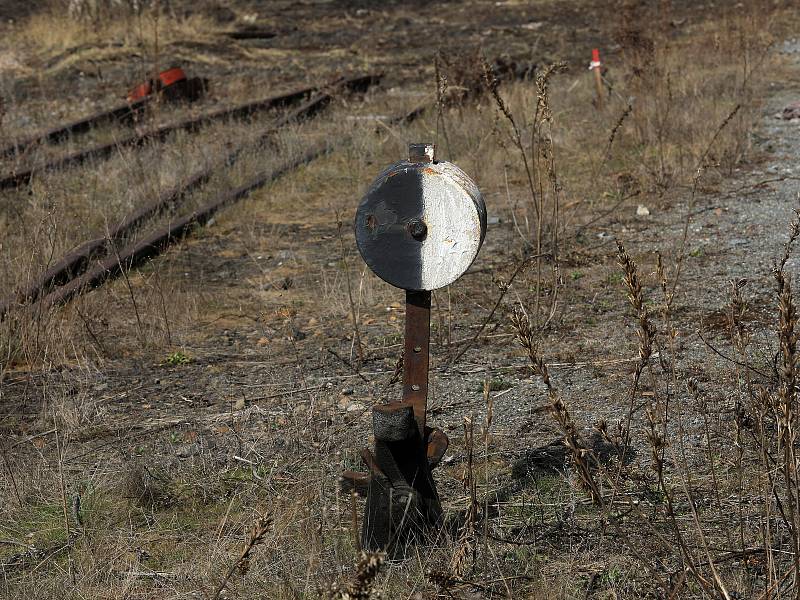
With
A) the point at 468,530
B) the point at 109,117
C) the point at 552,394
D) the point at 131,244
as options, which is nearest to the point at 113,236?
the point at 131,244

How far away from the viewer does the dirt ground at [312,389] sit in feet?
9.82

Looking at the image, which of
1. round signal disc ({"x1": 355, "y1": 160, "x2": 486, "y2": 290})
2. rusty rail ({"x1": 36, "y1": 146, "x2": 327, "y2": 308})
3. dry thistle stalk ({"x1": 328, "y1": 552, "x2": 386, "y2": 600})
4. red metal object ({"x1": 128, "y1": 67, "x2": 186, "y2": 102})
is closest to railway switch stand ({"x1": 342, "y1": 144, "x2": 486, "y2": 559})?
round signal disc ({"x1": 355, "y1": 160, "x2": 486, "y2": 290})

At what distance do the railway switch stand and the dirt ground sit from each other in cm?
13

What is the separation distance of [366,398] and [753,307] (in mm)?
1921

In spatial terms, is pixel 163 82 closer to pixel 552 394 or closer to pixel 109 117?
pixel 109 117

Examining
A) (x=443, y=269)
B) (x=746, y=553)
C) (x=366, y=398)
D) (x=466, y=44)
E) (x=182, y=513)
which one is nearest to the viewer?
(x=746, y=553)

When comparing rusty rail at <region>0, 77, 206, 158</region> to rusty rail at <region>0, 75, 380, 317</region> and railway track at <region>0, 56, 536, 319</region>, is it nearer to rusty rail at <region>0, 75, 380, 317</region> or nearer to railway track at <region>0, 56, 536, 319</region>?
rusty rail at <region>0, 75, 380, 317</region>

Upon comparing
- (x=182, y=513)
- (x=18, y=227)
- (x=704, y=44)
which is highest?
(x=704, y=44)

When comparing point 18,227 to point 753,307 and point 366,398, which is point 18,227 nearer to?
point 366,398

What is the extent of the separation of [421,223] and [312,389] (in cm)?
168

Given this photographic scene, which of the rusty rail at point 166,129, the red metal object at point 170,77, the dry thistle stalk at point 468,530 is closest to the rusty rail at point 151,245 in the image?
the rusty rail at point 166,129

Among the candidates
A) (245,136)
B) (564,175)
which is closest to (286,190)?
(245,136)

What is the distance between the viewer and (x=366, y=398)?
14.1 ft

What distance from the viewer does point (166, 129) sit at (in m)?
10.0
